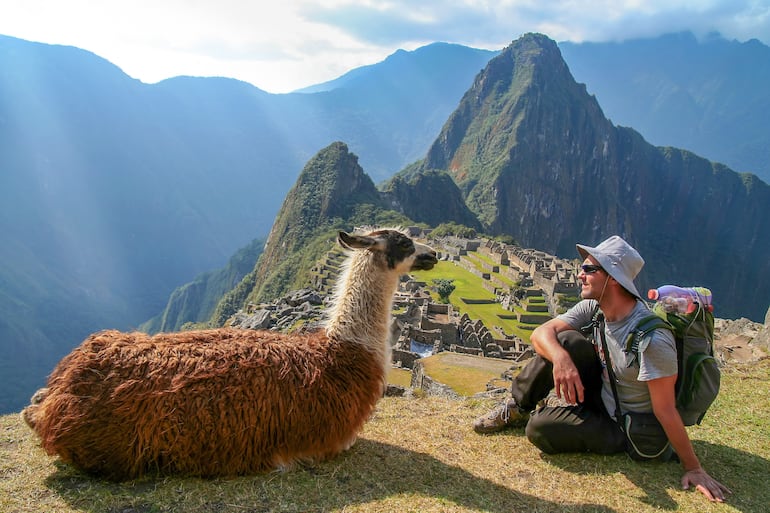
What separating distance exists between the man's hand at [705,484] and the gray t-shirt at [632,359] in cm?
42

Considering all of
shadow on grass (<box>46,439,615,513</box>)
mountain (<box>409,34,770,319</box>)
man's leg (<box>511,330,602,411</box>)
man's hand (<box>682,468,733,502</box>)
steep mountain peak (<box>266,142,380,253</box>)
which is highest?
mountain (<box>409,34,770,319</box>)

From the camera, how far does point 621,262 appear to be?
10.1 feet

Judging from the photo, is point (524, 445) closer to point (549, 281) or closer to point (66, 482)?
point (66, 482)

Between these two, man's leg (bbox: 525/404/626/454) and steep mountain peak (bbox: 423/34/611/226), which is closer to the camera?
man's leg (bbox: 525/404/626/454)

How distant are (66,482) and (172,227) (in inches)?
6380

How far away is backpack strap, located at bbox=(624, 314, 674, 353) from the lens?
2.97 m

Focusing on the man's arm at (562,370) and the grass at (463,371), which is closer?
the man's arm at (562,370)

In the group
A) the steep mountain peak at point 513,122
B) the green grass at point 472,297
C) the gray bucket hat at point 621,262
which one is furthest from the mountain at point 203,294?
the gray bucket hat at point 621,262

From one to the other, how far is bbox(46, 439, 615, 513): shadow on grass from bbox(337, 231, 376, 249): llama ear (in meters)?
1.49

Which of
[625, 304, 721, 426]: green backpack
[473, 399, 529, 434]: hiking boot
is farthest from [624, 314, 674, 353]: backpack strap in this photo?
[473, 399, 529, 434]: hiking boot

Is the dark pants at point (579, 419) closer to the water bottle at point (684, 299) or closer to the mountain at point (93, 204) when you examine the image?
the water bottle at point (684, 299)

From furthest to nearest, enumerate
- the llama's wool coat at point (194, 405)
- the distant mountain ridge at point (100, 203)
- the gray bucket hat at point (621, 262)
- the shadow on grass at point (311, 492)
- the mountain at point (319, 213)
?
the distant mountain ridge at point (100, 203), the mountain at point (319, 213), the gray bucket hat at point (621, 262), the llama's wool coat at point (194, 405), the shadow on grass at point (311, 492)

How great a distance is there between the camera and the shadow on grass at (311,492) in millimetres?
2705

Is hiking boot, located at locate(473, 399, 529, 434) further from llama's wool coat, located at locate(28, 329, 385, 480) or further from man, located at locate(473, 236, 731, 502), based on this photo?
llama's wool coat, located at locate(28, 329, 385, 480)
